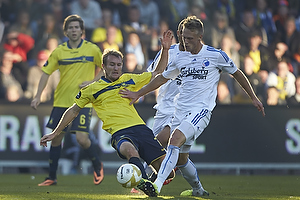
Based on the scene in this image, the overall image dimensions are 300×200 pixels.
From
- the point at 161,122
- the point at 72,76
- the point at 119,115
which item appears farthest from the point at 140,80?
the point at 72,76

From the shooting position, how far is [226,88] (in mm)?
11633

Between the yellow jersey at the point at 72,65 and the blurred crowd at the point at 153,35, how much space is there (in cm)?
282

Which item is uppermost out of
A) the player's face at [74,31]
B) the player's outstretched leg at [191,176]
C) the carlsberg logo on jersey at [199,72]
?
the player's face at [74,31]

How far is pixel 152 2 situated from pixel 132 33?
129 centimetres

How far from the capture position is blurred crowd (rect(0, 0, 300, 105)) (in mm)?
11656

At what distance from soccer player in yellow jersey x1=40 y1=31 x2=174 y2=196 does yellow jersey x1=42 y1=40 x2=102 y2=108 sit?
2132 millimetres

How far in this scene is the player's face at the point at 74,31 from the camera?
8227mm

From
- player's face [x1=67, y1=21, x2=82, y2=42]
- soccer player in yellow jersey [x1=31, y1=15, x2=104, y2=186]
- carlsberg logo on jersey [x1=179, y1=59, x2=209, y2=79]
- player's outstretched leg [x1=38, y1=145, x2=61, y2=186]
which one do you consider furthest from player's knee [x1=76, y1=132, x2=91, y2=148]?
carlsberg logo on jersey [x1=179, y1=59, x2=209, y2=79]

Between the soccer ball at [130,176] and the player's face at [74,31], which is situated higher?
the player's face at [74,31]

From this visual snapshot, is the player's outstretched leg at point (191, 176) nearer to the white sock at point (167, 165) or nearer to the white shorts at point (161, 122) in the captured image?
the white sock at point (167, 165)

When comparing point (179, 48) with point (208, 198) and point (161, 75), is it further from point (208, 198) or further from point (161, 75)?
point (208, 198)

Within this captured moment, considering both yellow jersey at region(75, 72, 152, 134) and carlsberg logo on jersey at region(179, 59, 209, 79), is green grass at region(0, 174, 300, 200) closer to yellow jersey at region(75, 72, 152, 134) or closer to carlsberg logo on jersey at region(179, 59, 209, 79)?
yellow jersey at region(75, 72, 152, 134)

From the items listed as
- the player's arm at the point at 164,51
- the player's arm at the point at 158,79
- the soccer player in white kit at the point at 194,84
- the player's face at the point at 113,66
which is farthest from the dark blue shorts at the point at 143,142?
the player's arm at the point at 164,51

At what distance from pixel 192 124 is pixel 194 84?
504 mm
